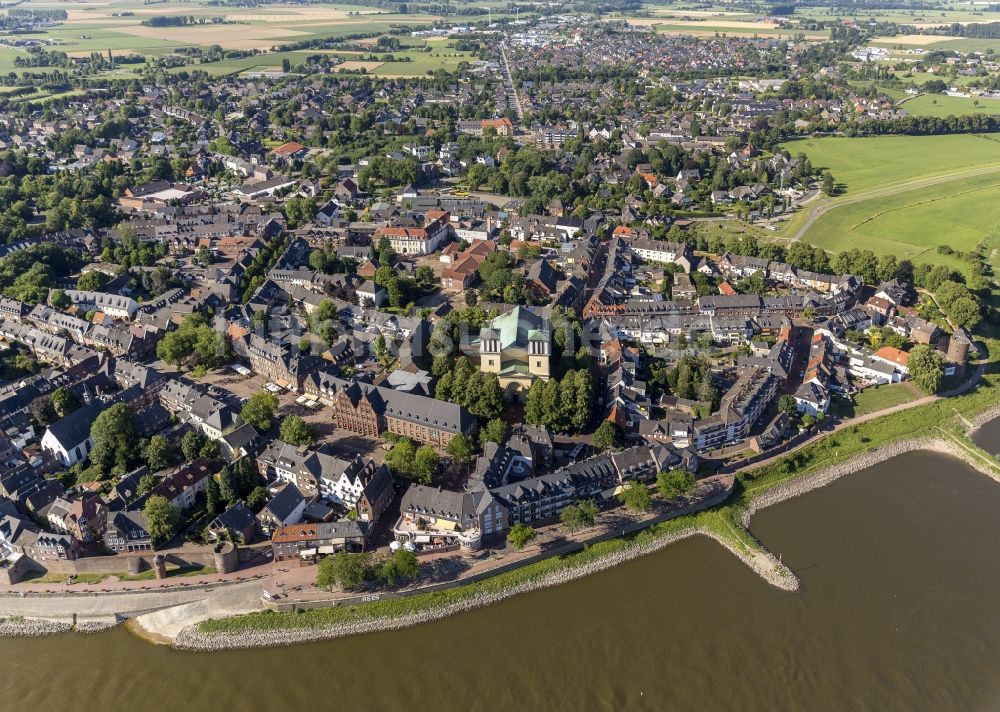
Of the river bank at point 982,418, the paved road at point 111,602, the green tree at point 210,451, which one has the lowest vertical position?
the paved road at point 111,602

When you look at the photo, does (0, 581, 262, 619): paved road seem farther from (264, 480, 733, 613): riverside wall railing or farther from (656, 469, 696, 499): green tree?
(656, 469, 696, 499): green tree

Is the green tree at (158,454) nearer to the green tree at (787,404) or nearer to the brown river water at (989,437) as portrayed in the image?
the green tree at (787,404)

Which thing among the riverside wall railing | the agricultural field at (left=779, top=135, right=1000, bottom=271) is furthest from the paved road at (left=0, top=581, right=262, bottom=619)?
the agricultural field at (left=779, top=135, right=1000, bottom=271)

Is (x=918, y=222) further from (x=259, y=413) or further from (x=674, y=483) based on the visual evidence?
(x=259, y=413)

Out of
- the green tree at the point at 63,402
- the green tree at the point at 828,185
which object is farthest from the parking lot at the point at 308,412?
the green tree at the point at 828,185

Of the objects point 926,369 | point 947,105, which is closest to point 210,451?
point 926,369

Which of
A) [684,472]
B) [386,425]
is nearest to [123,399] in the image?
[386,425]

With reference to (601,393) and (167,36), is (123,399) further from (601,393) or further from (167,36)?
(167,36)

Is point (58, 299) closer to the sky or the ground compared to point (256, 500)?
closer to the sky
